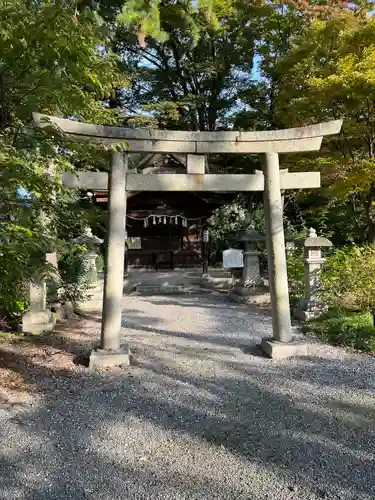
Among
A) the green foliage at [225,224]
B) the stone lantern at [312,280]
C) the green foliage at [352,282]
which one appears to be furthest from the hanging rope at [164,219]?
the green foliage at [352,282]

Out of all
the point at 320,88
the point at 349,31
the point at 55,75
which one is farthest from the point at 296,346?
the point at 349,31

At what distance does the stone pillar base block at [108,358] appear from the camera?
14.9 feet

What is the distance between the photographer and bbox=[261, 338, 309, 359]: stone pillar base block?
16.2 ft

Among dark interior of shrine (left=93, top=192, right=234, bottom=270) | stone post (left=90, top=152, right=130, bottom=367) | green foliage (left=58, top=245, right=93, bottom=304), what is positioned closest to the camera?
stone post (left=90, top=152, right=130, bottom=367)

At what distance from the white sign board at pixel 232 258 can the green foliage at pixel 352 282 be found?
3236 mm

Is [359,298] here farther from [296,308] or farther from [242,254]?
[242,254]

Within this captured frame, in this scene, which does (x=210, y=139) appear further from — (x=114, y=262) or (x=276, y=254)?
(x=114, y=262)

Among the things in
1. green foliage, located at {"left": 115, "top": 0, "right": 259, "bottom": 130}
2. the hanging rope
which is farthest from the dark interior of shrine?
green foliage, located at {"left": 115, "top": 0, "right": 259, "bottom": 130}

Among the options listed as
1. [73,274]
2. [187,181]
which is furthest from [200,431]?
[73,274]

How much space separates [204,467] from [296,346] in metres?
2.72

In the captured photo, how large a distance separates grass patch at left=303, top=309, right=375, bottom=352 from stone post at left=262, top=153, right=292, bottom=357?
1111 millimetres

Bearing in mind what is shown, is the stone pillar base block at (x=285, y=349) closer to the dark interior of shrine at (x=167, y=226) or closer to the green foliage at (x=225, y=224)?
the dark interior of shrine at (x=167, y=226)

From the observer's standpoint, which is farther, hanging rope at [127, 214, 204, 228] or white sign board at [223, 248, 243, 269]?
hanging rope at [127, 214, 204, 228]

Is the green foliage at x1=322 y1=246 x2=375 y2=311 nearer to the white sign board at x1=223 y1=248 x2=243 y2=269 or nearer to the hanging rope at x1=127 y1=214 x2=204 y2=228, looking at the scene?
the white sign board at x1=223 y1=248 x2=243 y2=269
